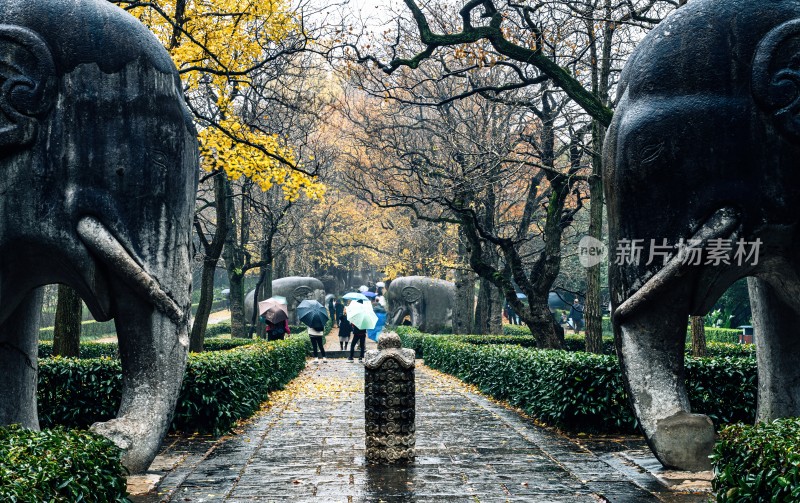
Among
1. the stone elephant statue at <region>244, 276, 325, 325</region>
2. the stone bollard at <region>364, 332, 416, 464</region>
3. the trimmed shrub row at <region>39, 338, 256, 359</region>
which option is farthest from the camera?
the stone elephant statue at <region>244, 276, 325, 325</region>

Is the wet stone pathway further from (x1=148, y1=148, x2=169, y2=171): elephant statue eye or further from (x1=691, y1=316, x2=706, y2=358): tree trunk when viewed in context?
(x1=691, y1=316, x2=706, y2=358): tree trunk

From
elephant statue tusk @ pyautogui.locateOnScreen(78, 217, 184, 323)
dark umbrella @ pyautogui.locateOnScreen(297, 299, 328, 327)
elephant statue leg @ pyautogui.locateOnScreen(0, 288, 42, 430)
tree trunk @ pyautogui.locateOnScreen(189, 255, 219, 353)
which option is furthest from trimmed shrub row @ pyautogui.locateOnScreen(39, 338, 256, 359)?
elephant statue tusk @ pyautogui.locateOnScreen(78, 217, 184, 323)

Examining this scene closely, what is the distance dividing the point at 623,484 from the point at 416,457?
2375 mm

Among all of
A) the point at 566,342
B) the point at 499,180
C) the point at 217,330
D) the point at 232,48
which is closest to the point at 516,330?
the point at 566,342

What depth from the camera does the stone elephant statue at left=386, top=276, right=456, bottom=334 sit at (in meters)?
33.7

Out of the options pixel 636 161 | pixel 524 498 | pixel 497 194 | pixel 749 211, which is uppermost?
pixel 497 194

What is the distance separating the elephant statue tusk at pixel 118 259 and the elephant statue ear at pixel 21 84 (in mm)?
717

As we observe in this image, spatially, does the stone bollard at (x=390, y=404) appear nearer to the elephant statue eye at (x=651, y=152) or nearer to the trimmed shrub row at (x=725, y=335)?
the elephant statue eye at (x=651, y=152)

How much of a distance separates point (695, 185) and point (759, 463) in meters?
2.33

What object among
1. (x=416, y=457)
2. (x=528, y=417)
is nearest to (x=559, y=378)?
(x=528, y=417)

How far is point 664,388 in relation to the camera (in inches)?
251

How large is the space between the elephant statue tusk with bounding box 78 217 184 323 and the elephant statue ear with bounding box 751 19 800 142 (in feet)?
15.1

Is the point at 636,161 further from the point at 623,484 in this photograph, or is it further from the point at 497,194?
the point at 497,194

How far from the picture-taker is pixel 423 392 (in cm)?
1565
